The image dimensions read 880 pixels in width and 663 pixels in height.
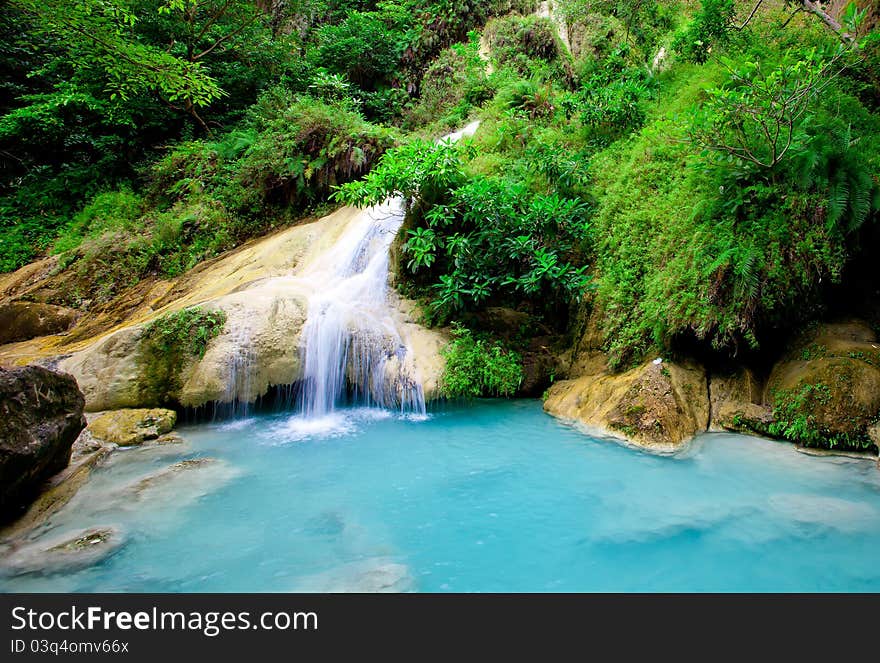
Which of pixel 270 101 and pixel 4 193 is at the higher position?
pixel 270 101

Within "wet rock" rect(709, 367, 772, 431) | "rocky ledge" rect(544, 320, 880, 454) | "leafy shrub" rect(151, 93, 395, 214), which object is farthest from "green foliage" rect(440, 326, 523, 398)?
"leafy shrub" rect(151, 93, 395, 214)

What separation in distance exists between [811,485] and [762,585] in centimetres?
174

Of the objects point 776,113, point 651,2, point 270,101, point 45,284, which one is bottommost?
point 45,284

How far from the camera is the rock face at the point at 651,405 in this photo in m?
5.34

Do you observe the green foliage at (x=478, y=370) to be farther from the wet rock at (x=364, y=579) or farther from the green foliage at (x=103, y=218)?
the green foliage at (x=103, y=218)

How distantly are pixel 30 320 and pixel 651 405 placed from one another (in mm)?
11595

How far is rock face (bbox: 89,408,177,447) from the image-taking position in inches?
238

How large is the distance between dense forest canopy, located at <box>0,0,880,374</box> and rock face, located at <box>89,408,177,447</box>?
4388 mm

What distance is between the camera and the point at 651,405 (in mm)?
5527

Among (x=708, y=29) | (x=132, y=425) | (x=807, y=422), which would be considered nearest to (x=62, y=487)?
(x=132, y=425)

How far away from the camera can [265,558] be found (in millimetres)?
3498
